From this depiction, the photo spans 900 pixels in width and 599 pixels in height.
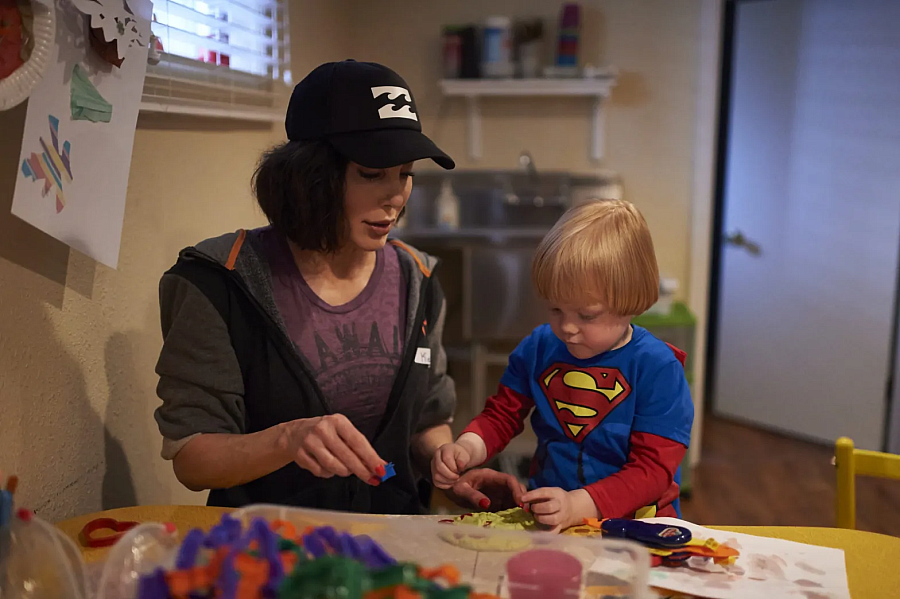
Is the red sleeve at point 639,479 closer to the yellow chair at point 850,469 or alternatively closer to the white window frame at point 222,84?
the yellow chair at point 850,469

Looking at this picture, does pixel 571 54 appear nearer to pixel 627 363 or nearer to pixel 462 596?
pixel 627 363

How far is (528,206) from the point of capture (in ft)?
10.8

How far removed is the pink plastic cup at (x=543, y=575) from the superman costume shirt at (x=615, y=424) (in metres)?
0.27

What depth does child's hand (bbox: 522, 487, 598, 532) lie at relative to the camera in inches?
41.6

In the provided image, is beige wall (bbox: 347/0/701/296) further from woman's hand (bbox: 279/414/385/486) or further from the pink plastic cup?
the pink plastic cup

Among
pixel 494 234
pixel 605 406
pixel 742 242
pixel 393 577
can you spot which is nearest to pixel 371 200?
pixel 605 406

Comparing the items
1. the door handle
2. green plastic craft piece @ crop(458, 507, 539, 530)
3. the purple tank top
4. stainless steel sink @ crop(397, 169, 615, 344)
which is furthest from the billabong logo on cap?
the door handle

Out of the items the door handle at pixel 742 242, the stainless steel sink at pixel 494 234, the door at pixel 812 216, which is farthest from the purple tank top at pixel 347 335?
the door handle at pixel 742 242

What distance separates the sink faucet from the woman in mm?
1949

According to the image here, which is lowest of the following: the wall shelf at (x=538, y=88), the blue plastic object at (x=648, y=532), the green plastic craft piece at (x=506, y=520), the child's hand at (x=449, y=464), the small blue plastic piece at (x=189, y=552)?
the green plastic craft piece at (x=506, y=520)

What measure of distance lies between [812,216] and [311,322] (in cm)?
288

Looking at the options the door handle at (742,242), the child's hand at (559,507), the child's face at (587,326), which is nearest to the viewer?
the child's hand at (559,507)

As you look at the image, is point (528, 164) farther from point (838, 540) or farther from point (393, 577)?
point (393, 577)

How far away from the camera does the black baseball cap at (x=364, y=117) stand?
48.0 inches
